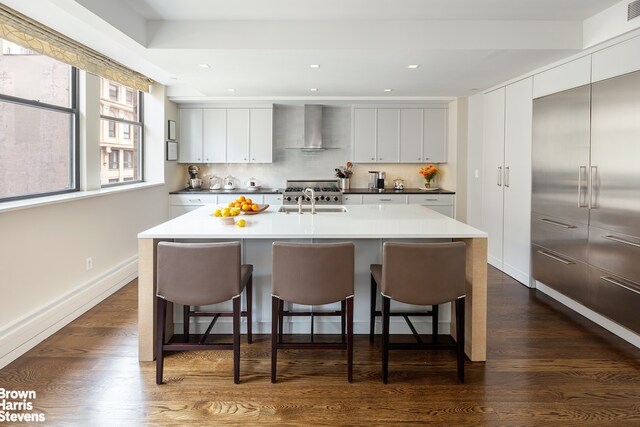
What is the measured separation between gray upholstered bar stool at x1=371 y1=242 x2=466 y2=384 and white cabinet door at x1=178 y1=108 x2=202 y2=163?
16.1 ft

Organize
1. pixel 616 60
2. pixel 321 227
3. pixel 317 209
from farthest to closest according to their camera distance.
Result: 1. pixel 317 209
2. pixel 616 60
3. pixel 321 227

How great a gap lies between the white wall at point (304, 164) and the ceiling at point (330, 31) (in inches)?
98.9

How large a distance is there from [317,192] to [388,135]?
4.64 feet

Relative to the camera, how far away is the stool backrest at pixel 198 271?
105 inches

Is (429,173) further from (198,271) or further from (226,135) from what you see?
(198,271)

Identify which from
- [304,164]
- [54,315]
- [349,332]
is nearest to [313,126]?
[304,164]

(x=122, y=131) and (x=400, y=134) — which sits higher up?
(x=400, y=134)

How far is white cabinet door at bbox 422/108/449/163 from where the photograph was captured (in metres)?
6.96

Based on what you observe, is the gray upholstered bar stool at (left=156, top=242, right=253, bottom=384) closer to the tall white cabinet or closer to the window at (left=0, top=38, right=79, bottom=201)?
the window at (left=0, top=38, right=79, bottom=201)

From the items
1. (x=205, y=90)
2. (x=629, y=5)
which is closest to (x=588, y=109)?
(x=629, y=5)

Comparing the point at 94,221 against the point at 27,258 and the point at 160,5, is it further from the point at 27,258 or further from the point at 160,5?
the point at 160,5

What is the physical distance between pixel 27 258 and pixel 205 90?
10.8 ft

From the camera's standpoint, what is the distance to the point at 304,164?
23.9 feet

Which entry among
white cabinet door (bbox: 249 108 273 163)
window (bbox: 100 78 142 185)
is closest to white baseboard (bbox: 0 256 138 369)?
window (bbox: 100 78 142 185)
